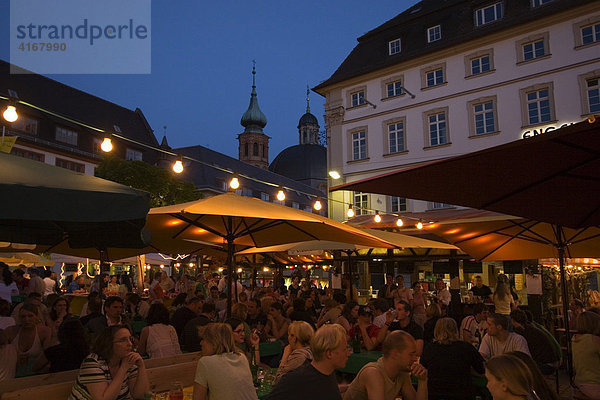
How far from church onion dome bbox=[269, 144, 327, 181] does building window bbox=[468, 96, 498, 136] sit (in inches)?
2521

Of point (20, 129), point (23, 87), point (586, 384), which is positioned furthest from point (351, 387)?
point (23, 87)

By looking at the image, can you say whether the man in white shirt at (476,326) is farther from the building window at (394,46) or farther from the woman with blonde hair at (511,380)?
the building window at (394,46)

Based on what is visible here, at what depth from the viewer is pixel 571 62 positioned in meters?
23.5

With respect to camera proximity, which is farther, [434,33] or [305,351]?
[434,33]

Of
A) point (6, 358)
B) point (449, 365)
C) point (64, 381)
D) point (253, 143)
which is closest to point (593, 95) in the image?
point (449, 365)

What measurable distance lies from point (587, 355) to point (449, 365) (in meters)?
1.78

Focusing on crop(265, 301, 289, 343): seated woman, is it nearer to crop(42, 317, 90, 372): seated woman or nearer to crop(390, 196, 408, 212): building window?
crop(42, 317, 90, 372): seated woman

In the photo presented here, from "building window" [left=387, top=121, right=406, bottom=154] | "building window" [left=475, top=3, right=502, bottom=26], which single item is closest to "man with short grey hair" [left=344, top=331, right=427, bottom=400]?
"building window" [left=387, top=121, right=406, bottom=154]

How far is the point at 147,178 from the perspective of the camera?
33.2 meters

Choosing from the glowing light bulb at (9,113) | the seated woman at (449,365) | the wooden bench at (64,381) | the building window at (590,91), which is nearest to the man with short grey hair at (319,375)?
the wooden bench at (64,381)

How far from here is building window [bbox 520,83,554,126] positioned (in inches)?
950

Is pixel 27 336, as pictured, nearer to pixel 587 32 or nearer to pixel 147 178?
pixel 587 32

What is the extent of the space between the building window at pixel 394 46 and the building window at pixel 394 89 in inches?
82.9

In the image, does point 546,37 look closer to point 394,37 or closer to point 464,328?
point 394,37
